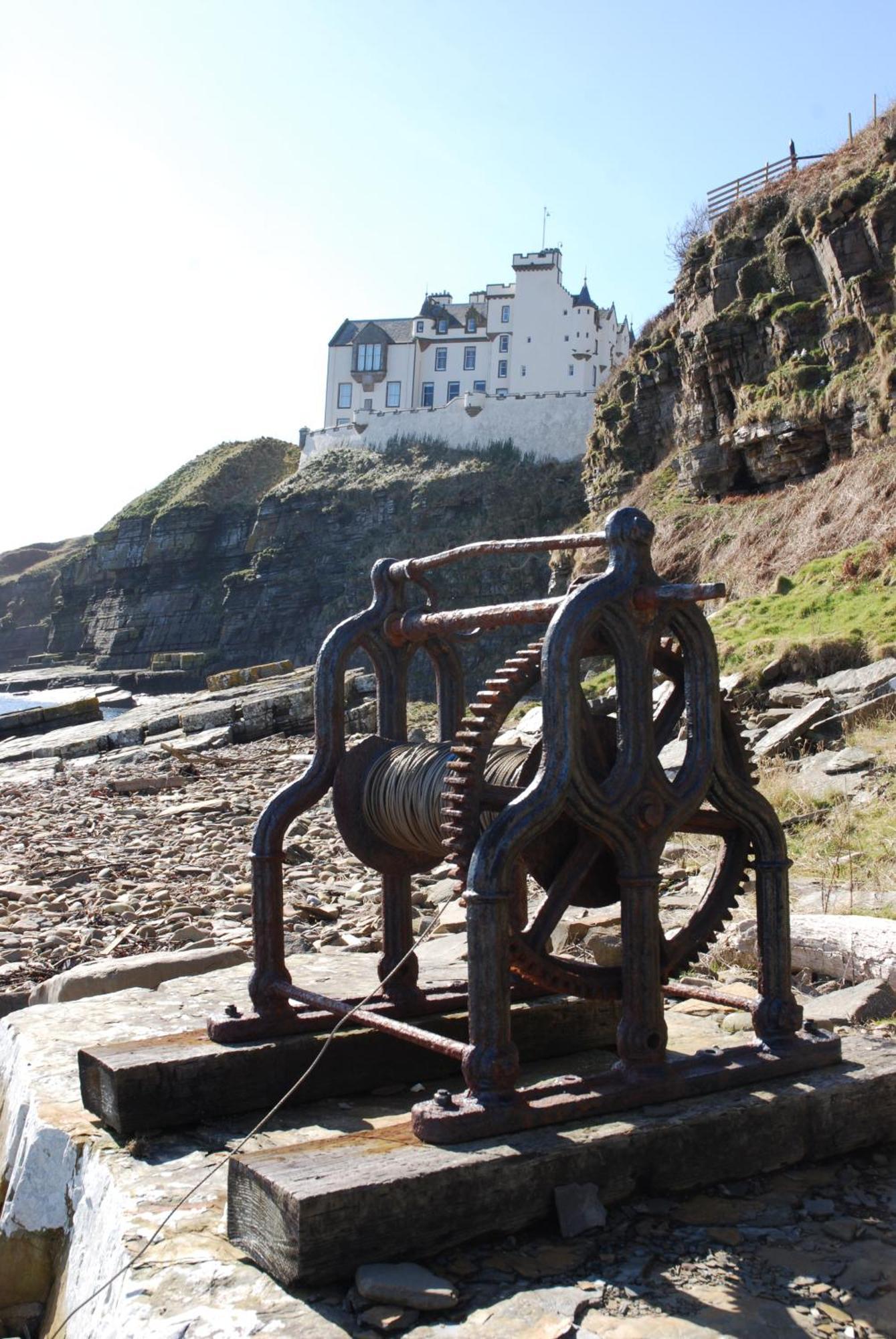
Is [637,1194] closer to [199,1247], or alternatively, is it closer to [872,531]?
[199,1247]

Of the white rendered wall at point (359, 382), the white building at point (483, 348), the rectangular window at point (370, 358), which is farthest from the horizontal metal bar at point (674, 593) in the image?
the rectangular window at point (370, 358)

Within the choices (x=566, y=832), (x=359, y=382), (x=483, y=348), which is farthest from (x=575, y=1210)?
(x=359, y=382)

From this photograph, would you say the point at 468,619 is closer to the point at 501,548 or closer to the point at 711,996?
the point at 501,548

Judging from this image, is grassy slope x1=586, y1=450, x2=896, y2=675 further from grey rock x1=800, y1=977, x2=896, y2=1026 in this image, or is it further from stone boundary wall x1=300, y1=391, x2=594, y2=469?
stone boundary wall x1=300, y1=391, x2=594, y2=469

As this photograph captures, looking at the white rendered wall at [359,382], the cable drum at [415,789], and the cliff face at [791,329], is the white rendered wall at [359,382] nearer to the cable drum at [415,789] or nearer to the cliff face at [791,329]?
the cliff face at [791,329]

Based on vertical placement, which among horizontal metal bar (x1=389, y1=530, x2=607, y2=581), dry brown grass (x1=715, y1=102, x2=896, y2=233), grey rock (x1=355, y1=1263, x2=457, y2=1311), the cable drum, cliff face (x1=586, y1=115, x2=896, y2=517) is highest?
dry brown grass (x1=715, y1=102, x2=896, y2=233)

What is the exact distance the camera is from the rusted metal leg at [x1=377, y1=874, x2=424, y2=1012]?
166 inches

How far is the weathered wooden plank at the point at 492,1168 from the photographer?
256 centimetres

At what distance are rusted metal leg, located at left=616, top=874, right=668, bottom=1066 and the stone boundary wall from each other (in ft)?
234

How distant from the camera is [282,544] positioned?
85062mm

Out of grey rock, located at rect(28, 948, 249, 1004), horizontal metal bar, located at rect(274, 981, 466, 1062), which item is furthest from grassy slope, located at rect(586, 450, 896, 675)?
horizontal metal bar, located at rect(274, 981, 466, 1062)

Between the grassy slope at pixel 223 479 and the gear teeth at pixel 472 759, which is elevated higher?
the grassy slope at pixel 223 479

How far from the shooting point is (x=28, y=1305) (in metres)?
3.49

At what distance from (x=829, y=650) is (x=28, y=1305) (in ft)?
41.1
